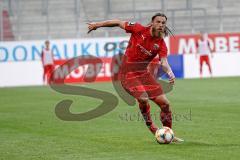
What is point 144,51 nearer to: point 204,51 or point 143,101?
point 143,101

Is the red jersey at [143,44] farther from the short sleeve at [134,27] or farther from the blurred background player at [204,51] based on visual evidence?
the blurred background player at [204,51]

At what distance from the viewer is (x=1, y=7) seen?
3556 cm

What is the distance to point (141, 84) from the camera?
13.1 m

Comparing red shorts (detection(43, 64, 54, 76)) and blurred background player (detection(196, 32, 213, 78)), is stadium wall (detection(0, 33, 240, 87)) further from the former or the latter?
blurred background player (detection(196, 32, 213, 78))

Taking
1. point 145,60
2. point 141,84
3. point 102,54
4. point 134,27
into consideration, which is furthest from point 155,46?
point 102,54

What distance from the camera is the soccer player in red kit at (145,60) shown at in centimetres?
1250

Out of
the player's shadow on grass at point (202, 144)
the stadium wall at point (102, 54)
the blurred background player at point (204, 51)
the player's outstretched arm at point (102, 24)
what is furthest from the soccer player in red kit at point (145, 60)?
the blurred background player at point (204, 51)

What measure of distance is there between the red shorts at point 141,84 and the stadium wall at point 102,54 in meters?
21.1

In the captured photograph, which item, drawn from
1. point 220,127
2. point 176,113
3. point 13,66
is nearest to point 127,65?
point 220,127

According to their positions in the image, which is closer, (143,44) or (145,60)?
(143,44)

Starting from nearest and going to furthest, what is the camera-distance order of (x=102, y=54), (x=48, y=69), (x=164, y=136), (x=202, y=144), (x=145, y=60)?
(x=202, y=144) < (x=164, y=136) < (x=145, y=60) < (x=48, y=69) < (x=102, y=54)

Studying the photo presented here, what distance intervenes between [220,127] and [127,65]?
9.77ft

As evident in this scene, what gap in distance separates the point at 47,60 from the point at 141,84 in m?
21.0

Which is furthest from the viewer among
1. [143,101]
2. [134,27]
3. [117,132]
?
[117,132]
